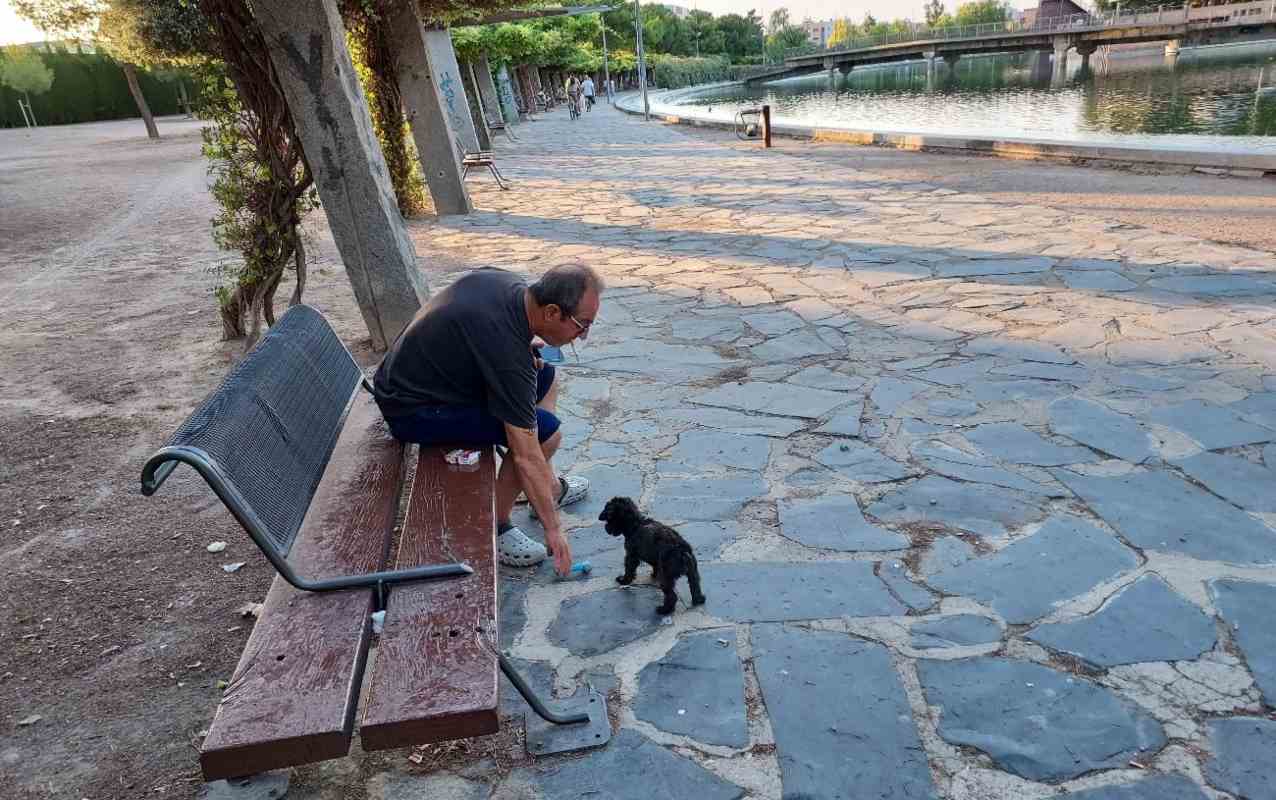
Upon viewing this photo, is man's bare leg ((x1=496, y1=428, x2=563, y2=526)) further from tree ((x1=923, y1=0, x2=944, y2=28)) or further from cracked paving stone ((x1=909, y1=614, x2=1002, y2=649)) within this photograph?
tree ((x1=923, y1=0, x2=944, y2=28))

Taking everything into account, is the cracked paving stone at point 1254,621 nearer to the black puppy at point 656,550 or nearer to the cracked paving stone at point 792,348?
the black puppy at point 656,550

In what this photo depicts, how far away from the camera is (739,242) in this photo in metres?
8.18

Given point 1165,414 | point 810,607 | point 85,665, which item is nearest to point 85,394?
point 85,665

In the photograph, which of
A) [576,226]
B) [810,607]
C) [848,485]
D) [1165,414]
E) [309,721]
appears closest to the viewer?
[309,721]

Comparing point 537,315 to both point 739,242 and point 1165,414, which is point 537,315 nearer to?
point 1165,414

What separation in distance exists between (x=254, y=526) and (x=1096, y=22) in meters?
73.6

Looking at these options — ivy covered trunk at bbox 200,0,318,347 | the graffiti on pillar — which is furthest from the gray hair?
the graffiti on pillar

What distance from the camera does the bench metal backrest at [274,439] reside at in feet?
6.75

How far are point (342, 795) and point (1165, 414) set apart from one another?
390cm

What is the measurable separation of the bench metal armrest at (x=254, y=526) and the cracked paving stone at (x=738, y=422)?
2.09m

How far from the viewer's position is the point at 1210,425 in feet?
12.3

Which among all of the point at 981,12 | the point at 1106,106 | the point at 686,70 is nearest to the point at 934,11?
the point at 981,12

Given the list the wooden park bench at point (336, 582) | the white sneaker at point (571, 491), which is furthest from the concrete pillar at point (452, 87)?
the wooden park bench at point (336, 582)

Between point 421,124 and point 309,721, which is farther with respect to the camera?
point 421,124
